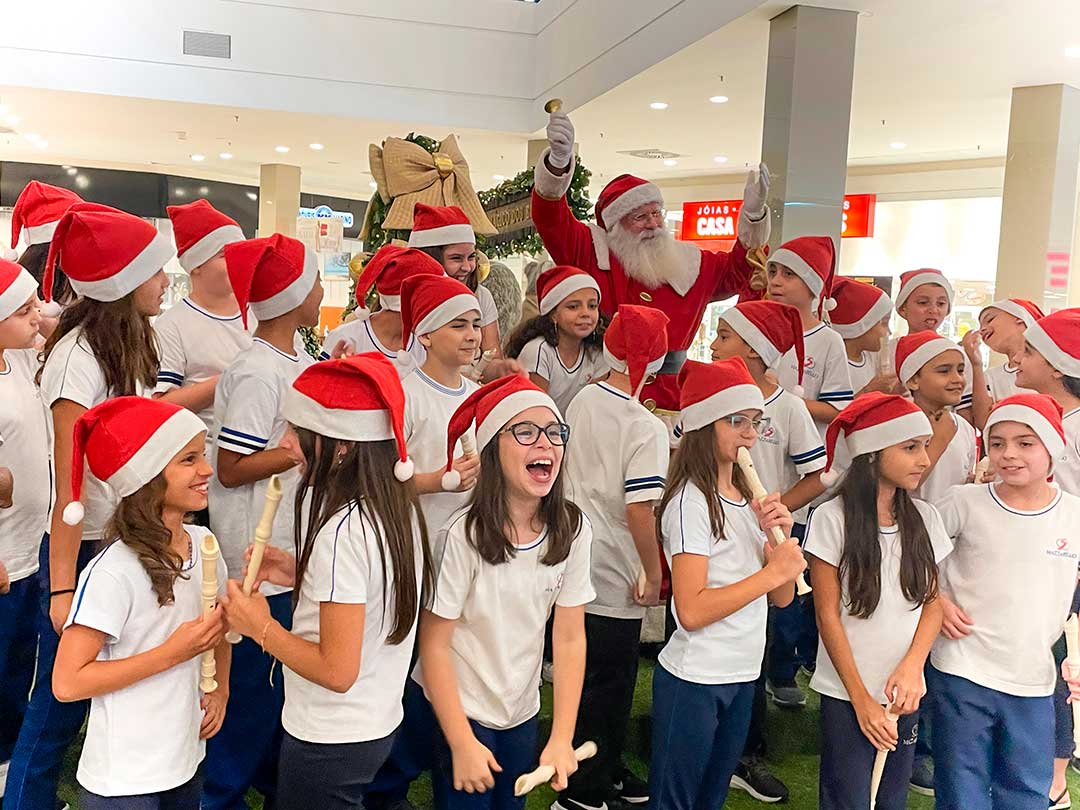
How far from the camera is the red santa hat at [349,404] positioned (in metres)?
1.92

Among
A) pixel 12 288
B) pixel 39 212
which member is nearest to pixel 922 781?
pixel 12 288

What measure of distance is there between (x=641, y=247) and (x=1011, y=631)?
2.20m

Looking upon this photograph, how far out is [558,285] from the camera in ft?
11.5

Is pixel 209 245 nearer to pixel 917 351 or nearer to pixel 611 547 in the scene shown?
pixel 611 547

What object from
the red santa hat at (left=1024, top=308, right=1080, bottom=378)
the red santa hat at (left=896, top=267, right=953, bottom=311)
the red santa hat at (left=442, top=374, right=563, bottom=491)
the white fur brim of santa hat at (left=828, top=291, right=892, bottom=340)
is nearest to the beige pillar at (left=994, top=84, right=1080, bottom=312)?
the red santa hat at (left=896, top=267, right=953, bottom=311)

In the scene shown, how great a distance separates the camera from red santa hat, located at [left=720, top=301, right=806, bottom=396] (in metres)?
3.00

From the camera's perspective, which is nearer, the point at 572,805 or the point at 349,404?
the point at 349,404

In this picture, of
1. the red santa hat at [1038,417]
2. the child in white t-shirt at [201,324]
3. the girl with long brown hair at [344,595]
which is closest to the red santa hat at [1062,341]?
the red santa hat at [1038,417]

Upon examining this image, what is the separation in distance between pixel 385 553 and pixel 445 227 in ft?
6.64

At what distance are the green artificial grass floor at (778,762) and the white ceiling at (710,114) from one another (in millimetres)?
3495

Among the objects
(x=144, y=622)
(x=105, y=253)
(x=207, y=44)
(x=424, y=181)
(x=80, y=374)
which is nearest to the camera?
(x=144, y=622)

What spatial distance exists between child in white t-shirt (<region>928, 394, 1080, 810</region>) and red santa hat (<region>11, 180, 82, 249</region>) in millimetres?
3035

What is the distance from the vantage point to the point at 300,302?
8.43ft

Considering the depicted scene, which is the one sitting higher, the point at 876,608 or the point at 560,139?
the point at 560,139
